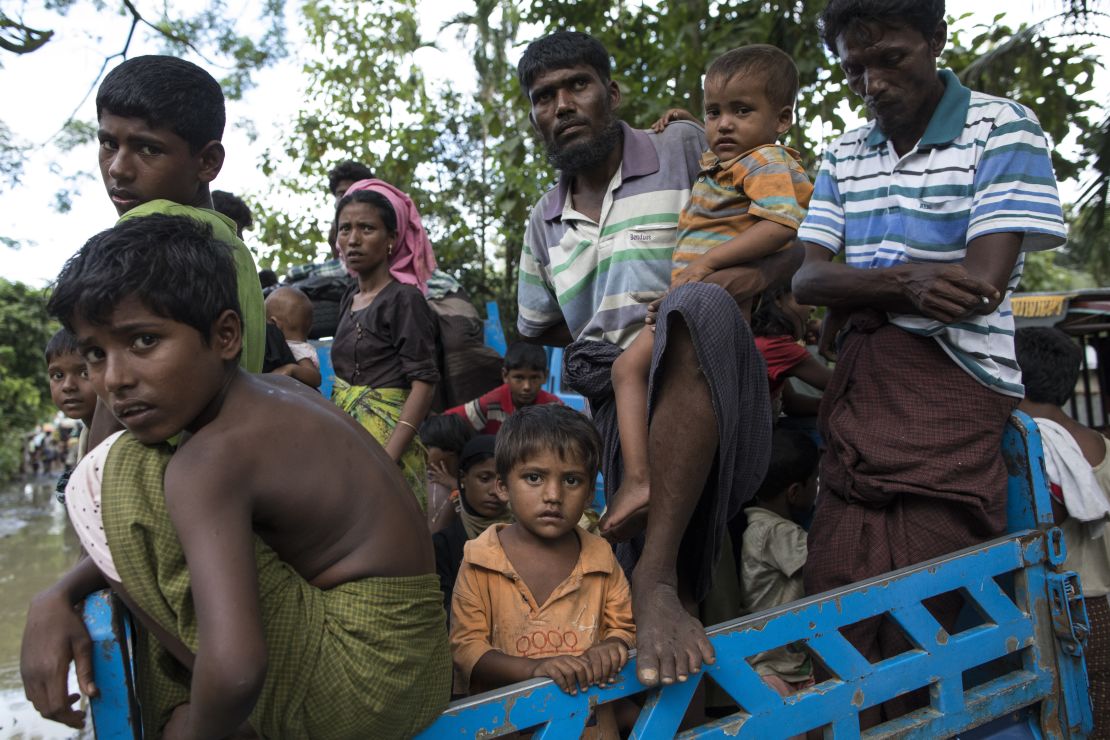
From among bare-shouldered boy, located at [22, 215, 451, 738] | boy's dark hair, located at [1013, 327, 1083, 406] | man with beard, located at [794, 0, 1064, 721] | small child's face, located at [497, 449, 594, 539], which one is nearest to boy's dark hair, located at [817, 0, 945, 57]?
man with beard, located at [794, 0, 1064, 721]

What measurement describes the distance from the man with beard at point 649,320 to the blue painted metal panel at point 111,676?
871 millimetres

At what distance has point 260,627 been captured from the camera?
1312 mm

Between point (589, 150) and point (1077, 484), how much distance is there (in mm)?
1868

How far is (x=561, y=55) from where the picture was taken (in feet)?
8.83

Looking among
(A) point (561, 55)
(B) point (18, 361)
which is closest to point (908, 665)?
(A) point (561, 55)

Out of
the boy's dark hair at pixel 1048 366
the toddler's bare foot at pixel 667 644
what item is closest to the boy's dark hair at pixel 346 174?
the boy's dark hair at pixel 1048 366

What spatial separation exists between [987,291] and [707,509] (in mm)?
837

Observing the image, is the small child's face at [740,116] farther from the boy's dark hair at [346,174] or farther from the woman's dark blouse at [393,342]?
the boy's dark hair at [346,174]

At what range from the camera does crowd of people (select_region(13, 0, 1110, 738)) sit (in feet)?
4.58

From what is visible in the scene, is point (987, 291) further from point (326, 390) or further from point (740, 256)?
point (326, 390)

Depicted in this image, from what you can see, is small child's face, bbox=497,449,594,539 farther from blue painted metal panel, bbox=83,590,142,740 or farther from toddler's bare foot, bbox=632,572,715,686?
blue painted metal panel, bbox=83,590,142,740

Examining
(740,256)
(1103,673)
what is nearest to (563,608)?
(740,256)

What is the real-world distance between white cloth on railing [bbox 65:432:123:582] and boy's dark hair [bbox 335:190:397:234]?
7.89ft

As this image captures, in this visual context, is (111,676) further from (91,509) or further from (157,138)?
(157,138)
